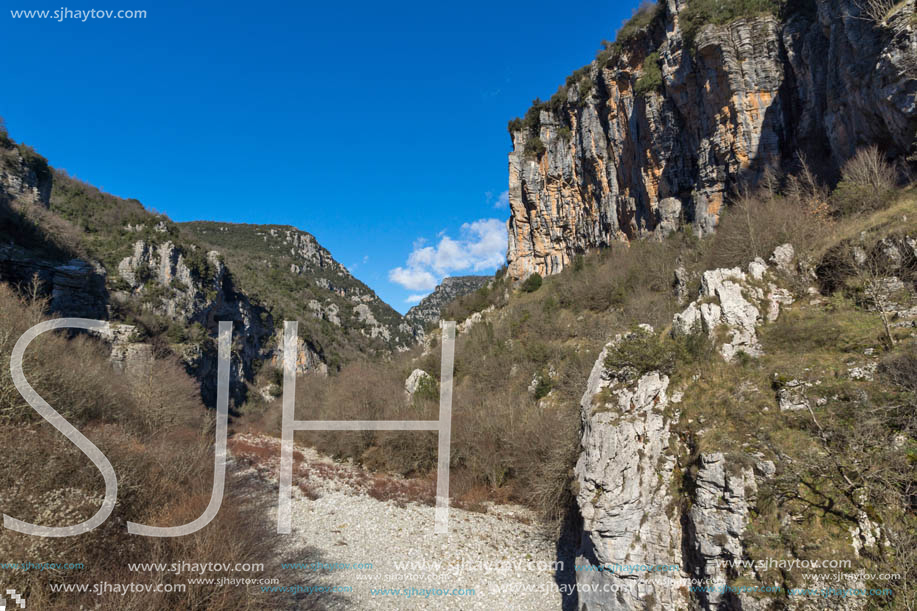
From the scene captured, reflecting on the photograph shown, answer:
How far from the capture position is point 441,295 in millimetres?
104812

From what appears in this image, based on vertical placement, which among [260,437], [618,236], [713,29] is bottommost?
[260,437]

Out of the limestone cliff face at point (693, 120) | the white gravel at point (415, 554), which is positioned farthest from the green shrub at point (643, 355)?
the limestone cliff face at point (693, 120)

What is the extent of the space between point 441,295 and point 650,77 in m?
76.6

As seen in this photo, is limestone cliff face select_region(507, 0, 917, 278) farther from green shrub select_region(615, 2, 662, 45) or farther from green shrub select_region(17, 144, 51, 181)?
green shrub select_region(17, 144, 51, 181)

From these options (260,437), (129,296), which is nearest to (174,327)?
(129,296)

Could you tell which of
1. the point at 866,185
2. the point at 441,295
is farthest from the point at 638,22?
the point at 441,295

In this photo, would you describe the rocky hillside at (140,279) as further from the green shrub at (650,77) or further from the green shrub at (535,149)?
the green shrub at (650,77)

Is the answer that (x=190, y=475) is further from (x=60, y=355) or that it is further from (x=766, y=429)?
(x=766, y=429)

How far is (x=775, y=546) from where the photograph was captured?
4.98 m

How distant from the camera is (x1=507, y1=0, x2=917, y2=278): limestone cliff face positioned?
16469 millimetres

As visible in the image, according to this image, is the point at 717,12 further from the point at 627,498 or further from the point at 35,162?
the point at 35,162

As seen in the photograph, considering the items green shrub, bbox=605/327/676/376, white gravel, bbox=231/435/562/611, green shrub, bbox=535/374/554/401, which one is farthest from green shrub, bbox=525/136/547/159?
green shrub, bbox=605/327/676/376

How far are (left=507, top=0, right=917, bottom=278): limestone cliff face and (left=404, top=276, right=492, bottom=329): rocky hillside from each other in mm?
51010

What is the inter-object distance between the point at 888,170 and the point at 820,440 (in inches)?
666
